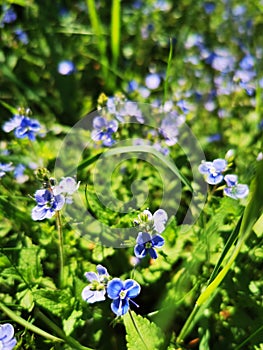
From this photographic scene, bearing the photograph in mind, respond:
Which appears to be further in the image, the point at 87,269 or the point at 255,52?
the point at 255,52

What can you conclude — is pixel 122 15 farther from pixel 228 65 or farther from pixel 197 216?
pixel 197 216

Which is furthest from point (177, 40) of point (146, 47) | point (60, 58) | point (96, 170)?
point (96, 170)

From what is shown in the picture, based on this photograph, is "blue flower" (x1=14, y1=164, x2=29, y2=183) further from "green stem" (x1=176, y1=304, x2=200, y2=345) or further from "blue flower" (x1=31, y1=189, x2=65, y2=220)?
"green stem" (x1=176, y1=304, x2=200, y2=345)

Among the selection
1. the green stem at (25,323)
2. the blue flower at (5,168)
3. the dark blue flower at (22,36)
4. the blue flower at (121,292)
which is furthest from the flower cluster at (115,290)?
the dark blue flower at (22,36)

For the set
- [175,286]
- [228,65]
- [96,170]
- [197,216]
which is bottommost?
[175,286]

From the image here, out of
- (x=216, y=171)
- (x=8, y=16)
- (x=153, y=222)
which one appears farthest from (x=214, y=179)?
(x=8, y=16)

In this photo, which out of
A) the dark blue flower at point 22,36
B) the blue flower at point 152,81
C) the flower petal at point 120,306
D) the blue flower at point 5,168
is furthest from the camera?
the dark blue flower at point 22,36

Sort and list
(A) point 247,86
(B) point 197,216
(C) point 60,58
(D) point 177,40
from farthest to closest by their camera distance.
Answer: (D) point 177,40 < (C) point 60,58 < (A) point 247,86 < (B) point 197,216

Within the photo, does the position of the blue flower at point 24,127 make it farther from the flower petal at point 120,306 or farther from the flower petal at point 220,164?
the flower petal at point 120,306
